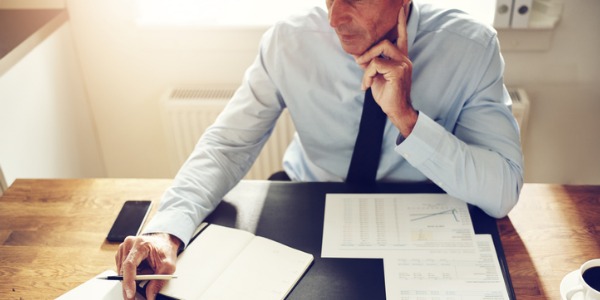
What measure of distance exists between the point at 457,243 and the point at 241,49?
3.93 ft

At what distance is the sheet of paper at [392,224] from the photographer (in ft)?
3.66

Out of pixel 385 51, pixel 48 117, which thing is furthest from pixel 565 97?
pixel 48 117

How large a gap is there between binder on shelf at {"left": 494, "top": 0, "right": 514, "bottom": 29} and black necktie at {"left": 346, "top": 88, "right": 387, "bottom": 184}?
0.79 metres

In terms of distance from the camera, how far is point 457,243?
43.9 inches

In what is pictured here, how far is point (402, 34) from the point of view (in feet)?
3.95

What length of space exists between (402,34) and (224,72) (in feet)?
3.40

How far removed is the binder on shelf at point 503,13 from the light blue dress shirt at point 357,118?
601 millimetres

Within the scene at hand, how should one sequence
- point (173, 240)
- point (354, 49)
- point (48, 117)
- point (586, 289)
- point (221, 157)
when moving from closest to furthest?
point (586, 289)
point (173, 240)
point (354, 49)
point (221, 157)
point (48, 117)

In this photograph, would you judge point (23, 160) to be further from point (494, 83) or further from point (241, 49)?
point (494, 83)

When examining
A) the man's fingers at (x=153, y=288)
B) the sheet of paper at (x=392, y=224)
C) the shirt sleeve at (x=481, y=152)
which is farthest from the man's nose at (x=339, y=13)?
the man's fingers at (x=153, y=288)

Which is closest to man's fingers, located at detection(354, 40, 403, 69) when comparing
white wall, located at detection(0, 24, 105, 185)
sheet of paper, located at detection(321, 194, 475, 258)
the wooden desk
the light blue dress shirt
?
the light blue dress shirt

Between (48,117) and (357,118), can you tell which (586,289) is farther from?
(48,117)

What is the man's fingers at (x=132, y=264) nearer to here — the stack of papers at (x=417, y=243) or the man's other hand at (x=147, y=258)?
the man's other hand at (x=147, y=258)

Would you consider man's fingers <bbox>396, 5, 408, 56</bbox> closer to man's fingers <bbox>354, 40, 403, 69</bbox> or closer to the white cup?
man's fingers <bbox>354, 40, 403, 69</bbox>
